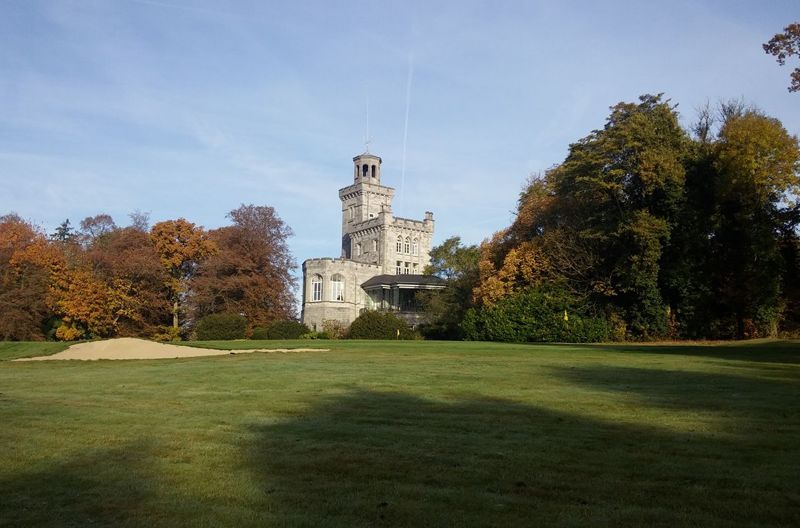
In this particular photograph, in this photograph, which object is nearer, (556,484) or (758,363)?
(556,484)

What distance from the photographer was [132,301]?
49844 millimetres

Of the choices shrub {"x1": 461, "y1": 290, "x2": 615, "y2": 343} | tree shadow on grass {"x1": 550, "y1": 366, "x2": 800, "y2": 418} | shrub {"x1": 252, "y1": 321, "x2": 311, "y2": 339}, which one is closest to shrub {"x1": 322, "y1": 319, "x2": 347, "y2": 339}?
shrub {"x1": 252, "y1": 321, "x2": 311, "y2": 339}

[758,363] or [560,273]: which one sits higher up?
[560,273]

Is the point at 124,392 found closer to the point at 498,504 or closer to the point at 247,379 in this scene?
the point at 247,379

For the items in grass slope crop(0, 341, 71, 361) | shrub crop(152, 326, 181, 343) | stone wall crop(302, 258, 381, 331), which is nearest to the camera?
grass slope crop(0, 341, 71, 361)

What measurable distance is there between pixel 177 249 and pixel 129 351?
2588cm

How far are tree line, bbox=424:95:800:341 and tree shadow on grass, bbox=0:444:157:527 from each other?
33796 mm

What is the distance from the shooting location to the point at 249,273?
178 ft

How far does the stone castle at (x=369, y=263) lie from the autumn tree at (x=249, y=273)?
9443 mm

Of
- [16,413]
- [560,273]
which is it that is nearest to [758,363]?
[16,413]

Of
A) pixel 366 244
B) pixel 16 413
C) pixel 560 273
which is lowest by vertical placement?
pixel 16 413

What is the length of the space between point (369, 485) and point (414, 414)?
153 inches

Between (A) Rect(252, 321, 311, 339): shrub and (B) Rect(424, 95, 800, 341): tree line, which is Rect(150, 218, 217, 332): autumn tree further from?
(B) Rect(424, 95, 800, 341): tree line

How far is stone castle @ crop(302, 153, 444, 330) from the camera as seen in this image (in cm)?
6931
